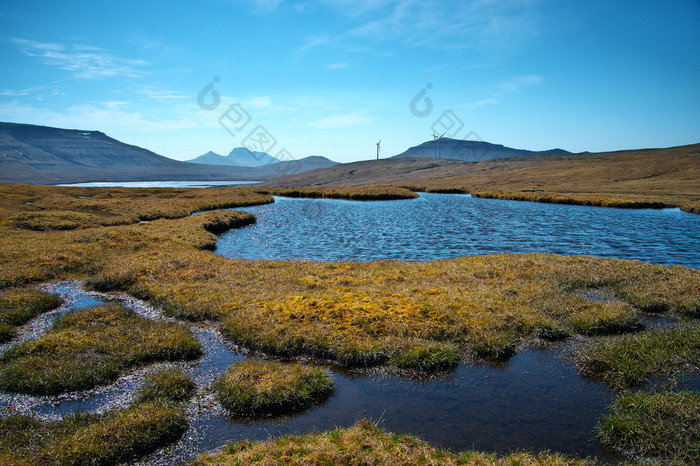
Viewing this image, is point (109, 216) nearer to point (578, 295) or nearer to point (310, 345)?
point (310, 345)

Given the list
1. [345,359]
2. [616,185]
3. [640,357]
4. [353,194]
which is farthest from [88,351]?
[616,185]

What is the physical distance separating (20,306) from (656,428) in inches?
1015

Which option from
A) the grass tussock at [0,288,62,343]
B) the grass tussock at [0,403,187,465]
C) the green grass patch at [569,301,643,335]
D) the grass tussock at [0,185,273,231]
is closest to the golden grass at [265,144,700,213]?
the green grass patch at [569,301,643,335]

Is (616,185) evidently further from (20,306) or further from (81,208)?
(20,306)

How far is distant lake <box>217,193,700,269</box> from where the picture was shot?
1379 inches

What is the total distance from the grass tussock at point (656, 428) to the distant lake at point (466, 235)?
72.3 ft

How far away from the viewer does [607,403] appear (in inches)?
475

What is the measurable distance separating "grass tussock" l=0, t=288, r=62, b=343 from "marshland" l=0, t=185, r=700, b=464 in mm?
110

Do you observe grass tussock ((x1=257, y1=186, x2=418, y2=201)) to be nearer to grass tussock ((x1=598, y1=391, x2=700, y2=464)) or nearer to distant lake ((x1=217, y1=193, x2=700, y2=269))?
distant lake ((x1=217, y1=193, x2=700, y2=269))

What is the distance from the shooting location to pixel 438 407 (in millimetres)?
12039

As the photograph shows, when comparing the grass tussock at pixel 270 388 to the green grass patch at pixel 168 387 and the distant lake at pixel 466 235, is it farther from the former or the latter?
the distant lake at pixel 466 235

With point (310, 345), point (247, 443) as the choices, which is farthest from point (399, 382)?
point (247, 443)

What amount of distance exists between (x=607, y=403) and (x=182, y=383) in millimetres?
13463

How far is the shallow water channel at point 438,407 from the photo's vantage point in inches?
413
